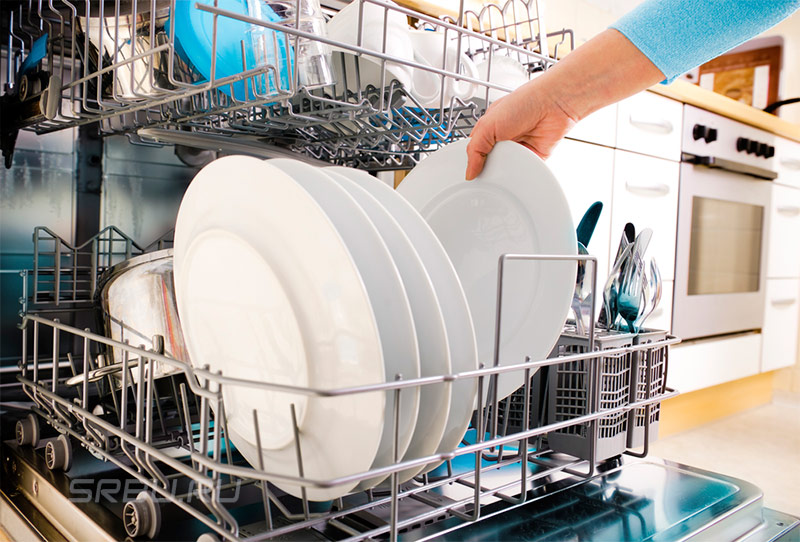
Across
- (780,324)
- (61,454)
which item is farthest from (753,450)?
(61,454)

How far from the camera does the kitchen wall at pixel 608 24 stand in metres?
2.31

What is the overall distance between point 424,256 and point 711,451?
5.58 feet

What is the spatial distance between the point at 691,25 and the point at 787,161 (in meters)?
2.18

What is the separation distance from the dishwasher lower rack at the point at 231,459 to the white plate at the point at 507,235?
47 mm

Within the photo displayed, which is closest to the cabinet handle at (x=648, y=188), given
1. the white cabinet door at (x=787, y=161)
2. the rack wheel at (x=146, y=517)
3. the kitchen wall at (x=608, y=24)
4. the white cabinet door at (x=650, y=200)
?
the white cabinet door at (x=650, y=200)

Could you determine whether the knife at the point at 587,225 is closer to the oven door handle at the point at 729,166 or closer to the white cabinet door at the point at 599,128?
the white cabinet door at the point at 599,128

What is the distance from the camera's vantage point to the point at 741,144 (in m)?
2.05


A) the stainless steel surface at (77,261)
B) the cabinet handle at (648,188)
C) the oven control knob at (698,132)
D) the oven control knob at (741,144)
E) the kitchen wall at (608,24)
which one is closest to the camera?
the stainless steel surface at (77,261)

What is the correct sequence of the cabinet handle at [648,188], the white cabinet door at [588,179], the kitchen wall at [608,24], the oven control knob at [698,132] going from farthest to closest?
1. the kitchen wall at [608,24]
2. the oven control knob at [698,132]
3. the cabinet handle at [648,188]
4. the white cabinet door at [588,179]

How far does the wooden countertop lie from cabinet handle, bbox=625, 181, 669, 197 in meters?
0.25

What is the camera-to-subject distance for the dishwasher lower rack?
382 mm

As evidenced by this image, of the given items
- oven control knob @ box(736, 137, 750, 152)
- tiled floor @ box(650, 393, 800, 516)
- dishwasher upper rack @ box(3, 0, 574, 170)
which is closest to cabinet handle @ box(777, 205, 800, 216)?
oven control knob @ box(736, 137, 750, 152)

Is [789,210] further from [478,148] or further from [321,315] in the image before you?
[321,315]

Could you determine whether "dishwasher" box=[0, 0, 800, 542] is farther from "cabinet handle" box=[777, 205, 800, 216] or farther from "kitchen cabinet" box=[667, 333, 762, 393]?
"cabinet handle" box=[777, 205, 800, 216]
